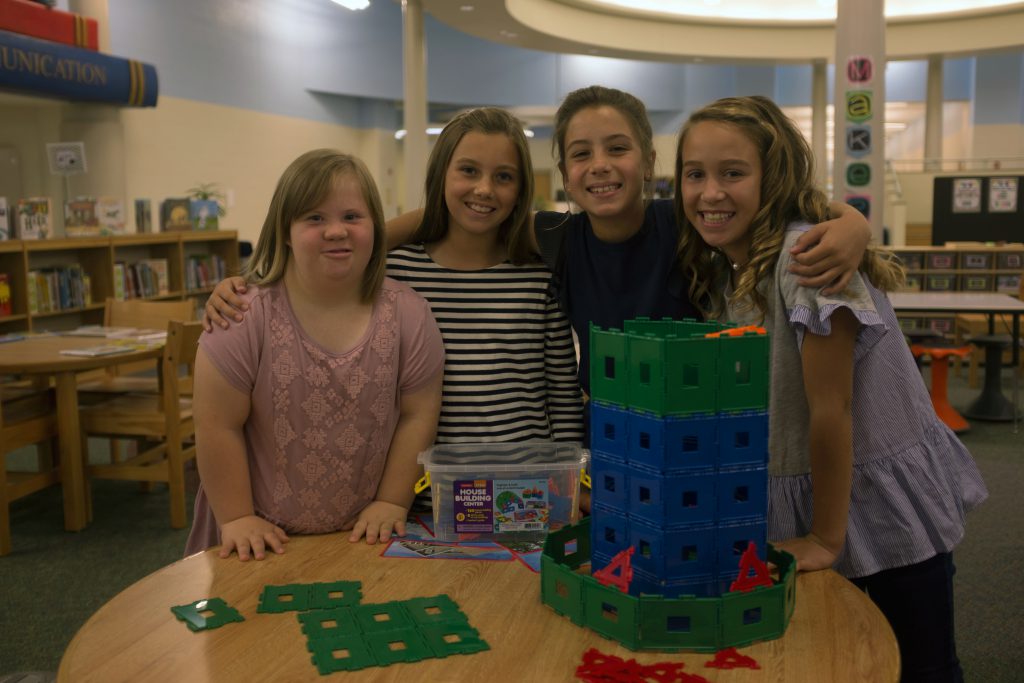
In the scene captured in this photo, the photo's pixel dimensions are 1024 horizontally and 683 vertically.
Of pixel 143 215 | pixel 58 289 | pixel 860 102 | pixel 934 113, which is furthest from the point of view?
pixel 934 113

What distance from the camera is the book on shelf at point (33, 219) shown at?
6.12 m

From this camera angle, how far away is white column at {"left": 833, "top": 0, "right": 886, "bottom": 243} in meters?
5.18

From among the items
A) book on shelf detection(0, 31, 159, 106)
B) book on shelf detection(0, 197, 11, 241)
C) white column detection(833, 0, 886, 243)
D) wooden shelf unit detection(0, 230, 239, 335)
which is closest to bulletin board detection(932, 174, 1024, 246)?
white column detection(833, 0, 886, 243)

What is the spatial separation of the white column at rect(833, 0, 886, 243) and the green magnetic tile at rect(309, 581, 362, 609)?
4491 mm

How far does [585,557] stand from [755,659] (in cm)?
31

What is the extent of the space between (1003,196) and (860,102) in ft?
17.6

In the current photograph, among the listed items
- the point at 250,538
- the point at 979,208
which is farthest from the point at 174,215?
the point at 979,208

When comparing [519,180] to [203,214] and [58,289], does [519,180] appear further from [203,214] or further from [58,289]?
[203,214]

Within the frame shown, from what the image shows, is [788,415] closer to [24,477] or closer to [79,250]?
[24,477]

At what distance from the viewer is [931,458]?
154 cm

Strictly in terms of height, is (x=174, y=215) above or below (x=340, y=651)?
above

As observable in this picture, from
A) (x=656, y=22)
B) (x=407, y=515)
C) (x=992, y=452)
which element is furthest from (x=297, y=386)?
(x=656, y=22)

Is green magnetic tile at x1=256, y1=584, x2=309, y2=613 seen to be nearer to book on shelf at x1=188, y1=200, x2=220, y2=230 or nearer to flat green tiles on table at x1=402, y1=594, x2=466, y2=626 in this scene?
flat green tiles on table at x1=402, y1=594, x2=466, y2=626

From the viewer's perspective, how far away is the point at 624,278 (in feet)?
6.17
